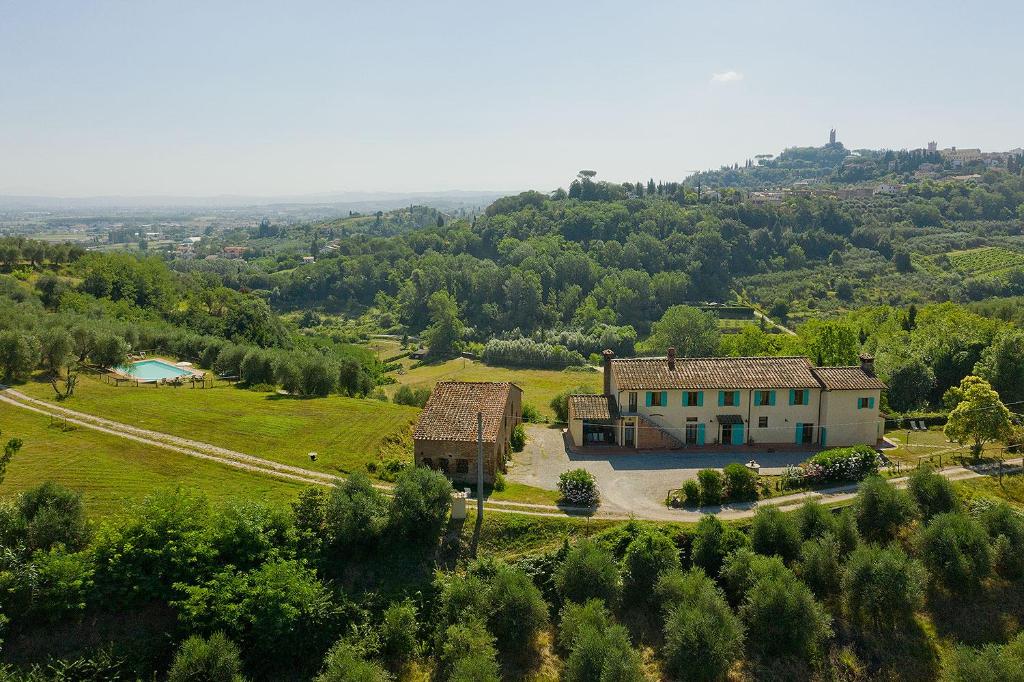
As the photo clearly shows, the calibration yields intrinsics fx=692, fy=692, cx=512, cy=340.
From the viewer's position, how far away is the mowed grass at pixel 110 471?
27938 millimetres

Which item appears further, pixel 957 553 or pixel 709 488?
pixel 709 488

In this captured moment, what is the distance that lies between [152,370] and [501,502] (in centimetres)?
3227

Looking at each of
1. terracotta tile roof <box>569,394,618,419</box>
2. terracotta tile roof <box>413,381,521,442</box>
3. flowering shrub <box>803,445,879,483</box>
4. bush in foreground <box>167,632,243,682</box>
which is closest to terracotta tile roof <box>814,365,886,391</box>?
flowering shrub <box>803,445,879,483</box>

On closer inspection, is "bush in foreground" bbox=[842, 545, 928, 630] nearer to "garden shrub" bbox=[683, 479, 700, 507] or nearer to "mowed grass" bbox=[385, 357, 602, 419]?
"garden shrub" bbox=[683, 479, 700, 507]

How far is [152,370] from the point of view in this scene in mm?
50000

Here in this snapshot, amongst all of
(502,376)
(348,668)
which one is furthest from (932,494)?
(502,376)

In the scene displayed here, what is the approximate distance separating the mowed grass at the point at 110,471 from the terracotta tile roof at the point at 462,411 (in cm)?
685

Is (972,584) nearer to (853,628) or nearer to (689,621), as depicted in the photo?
(853,628)

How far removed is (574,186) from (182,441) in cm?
16292

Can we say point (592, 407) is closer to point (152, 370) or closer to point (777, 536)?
point (777, 536)

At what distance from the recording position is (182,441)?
3406 cm

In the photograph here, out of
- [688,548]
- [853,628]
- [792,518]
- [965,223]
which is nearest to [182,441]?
[688,548]

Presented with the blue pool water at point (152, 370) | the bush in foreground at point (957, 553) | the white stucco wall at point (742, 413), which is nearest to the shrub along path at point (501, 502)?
the bush in foreground at point (957, 553)

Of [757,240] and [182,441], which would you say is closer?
[182,441]
